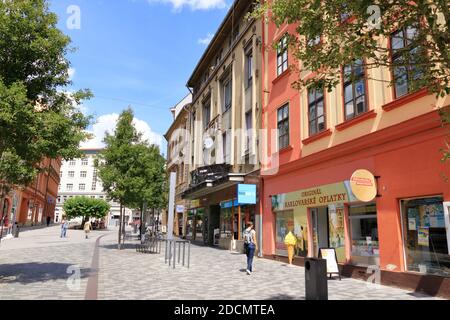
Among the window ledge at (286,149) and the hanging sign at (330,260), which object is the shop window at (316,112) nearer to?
the window ledge at (286,149)

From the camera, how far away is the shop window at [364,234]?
1139 cm

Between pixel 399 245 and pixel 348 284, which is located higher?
pixel 399 245

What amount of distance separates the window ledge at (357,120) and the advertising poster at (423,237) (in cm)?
362

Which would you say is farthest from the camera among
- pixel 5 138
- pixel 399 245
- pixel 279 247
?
pixel 279 247

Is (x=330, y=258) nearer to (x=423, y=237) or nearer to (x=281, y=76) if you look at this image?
(x=423, y=237)

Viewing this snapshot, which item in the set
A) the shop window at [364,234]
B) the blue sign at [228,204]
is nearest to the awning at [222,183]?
the blue sign at [228,204]

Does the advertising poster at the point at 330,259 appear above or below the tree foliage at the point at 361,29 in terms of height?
below

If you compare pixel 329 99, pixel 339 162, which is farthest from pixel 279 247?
pixel 329 99

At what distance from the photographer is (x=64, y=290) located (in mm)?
8703

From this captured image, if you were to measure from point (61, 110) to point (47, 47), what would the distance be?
165 centimetres

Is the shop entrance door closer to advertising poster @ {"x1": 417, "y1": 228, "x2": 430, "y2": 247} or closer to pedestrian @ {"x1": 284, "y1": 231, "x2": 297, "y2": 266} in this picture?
pedestrian @ {"x1": 284, "y1": 231, "x2": 297, "y2": 266}

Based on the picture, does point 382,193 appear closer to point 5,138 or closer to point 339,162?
point 339,162

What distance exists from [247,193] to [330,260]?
8062 millimetres

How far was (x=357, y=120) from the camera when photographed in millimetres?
12250
